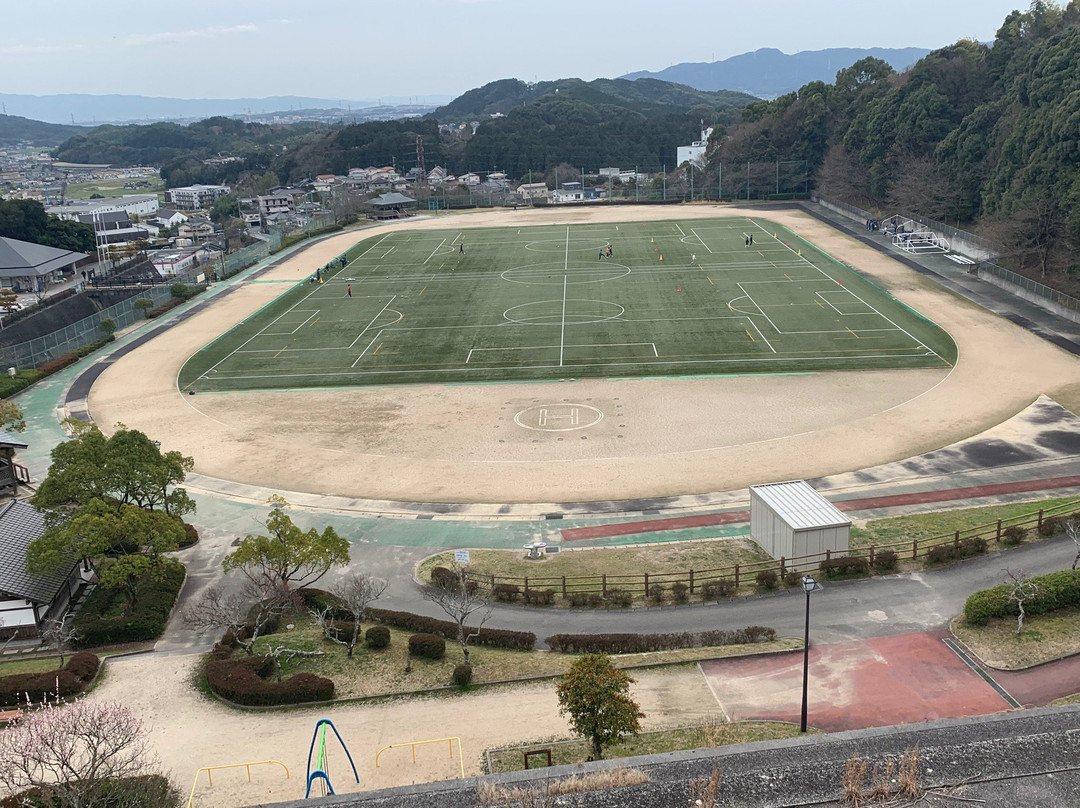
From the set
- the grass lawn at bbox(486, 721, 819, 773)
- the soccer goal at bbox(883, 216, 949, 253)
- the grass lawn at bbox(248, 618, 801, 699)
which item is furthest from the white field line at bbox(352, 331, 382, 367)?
the soccer goal at bbox(883, 216, 949, 253)

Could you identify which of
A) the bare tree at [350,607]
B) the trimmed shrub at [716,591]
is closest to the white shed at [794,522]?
the trimmed shrub at [716,591]

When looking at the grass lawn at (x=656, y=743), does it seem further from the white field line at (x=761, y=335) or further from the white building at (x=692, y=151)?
the white building at (x=692, y=151)

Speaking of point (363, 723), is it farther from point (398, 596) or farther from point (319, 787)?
point (398, 596)

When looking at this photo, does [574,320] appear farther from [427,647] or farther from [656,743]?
[656,743]

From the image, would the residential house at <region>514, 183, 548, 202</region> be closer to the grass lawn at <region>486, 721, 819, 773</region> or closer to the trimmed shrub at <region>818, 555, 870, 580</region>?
the trimmed shrub at <region>818, 555, 870, 580</region>

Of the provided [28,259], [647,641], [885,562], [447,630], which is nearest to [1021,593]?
[885,562]
